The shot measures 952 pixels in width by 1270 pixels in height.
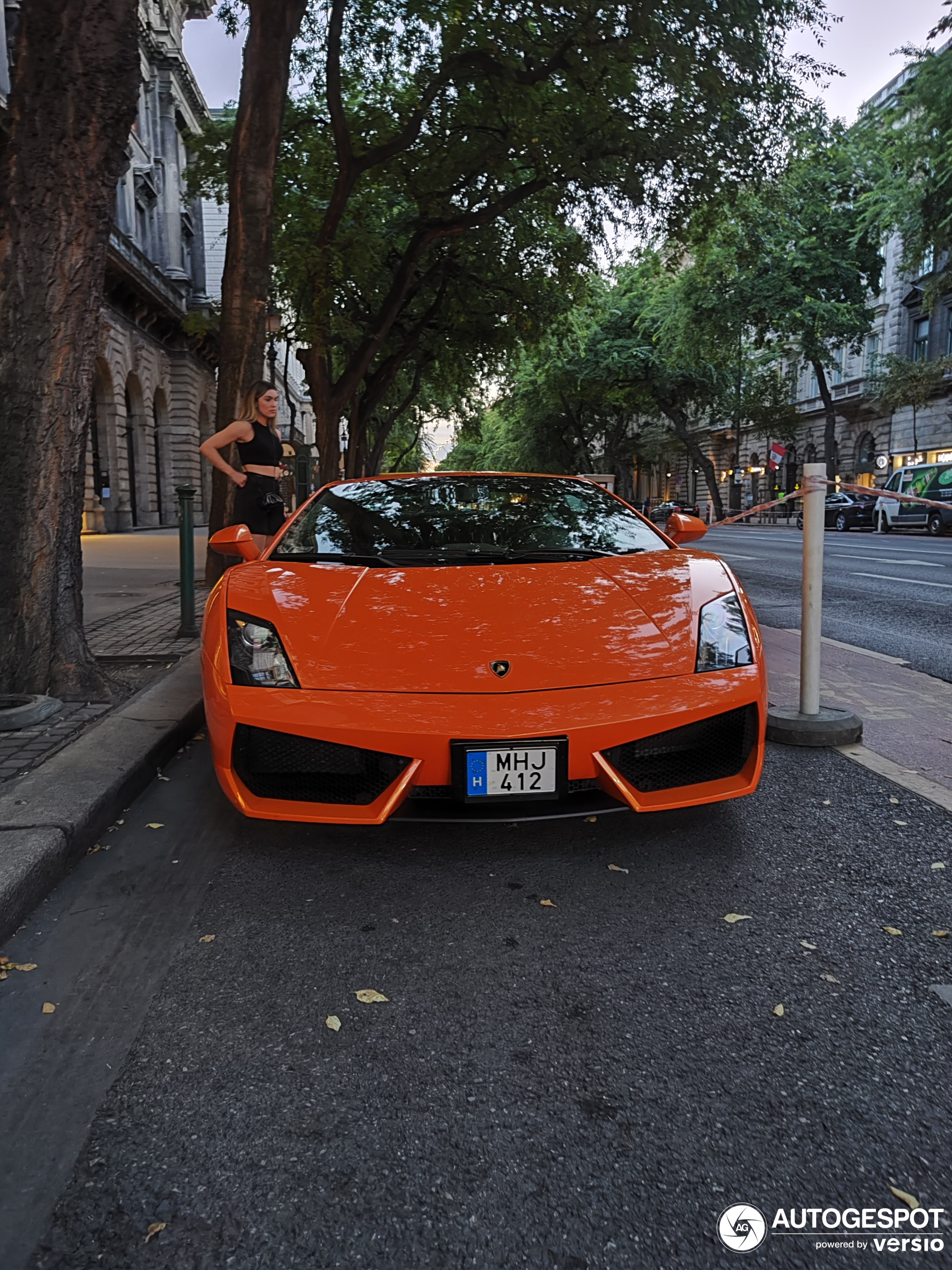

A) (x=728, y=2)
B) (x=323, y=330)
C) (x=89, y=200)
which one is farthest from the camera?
(x=323, y=330)

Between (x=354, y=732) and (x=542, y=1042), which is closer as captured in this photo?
(x=542, y=1042)

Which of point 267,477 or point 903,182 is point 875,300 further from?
point 267,477

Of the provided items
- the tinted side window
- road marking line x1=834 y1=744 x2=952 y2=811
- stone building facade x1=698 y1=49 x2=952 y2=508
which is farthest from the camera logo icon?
stone building facade x1=698 y1=49 x2=952 y2=508

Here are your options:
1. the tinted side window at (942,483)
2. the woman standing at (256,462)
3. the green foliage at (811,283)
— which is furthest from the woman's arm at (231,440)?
the green foliage at (811,283)

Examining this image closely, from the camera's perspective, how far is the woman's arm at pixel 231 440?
648 cm

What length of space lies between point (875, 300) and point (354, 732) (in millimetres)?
47793

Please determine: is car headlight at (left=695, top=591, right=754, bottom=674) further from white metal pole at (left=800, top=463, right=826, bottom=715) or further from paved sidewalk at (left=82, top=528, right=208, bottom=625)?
paved sidewalk at (left=82, top=528, right=208, bottom=625)

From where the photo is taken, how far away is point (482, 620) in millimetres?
3064

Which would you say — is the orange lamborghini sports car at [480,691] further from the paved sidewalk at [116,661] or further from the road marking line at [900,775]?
the paved sidewalk at [116,661]

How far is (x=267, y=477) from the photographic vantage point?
6691mm

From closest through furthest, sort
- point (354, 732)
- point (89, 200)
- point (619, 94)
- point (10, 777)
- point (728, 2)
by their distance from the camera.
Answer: point (354, 732) → point (10, 777) → point (89, 200) → point (728, 2) → point (619, 94)

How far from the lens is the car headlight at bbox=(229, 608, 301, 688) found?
9.32 ft

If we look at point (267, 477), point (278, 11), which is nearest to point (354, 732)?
point (267, 477)

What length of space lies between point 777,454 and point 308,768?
4195 cm
